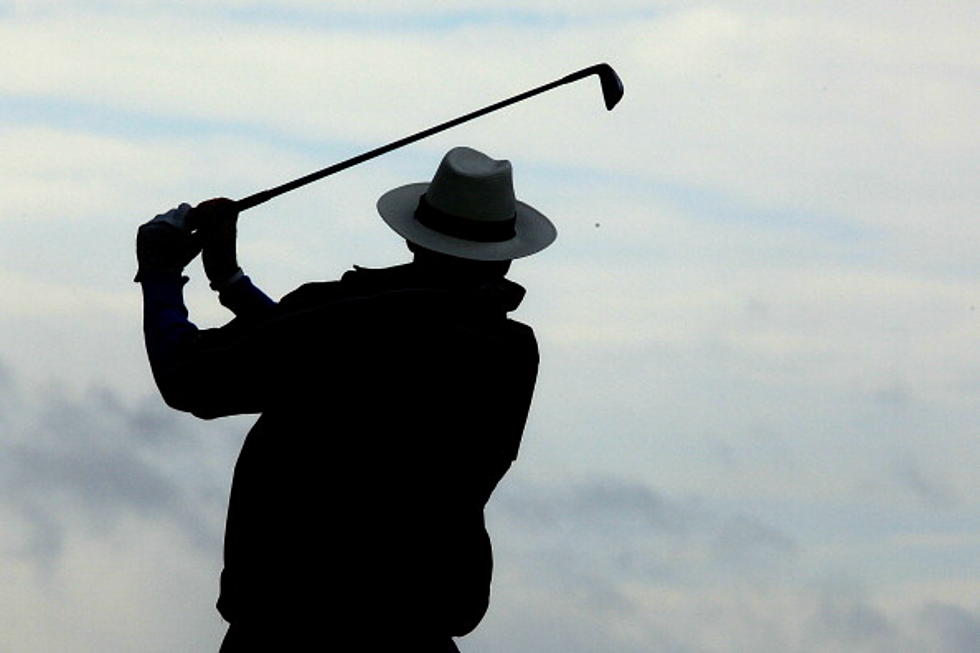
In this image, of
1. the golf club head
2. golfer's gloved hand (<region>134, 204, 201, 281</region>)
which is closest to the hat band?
golfer's gloved hand (<region>134, 204, 201, 281</region>)

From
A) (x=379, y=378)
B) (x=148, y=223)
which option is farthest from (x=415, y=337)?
(x=148, y=223)

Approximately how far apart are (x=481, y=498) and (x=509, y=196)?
102cm

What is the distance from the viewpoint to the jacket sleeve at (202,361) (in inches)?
208

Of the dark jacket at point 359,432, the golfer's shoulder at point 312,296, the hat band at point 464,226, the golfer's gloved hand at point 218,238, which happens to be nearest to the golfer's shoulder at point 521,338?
the dark jacket at point 359,432

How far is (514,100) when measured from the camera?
5.98 meters

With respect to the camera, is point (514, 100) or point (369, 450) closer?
point (369, 450)

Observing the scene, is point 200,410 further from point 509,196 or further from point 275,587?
point 509,196

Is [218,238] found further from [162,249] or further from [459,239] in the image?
[459,239]

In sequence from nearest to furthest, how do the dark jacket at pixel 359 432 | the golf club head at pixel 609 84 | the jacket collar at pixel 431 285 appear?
the dark jacket at pixel 359 432 → the jacket collar at pixel 431 285 → the golf club head at pixel 609 84

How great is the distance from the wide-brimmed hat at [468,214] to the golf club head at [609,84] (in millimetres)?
903

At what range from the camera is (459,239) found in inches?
216

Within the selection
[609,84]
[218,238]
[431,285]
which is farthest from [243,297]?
[609,84]

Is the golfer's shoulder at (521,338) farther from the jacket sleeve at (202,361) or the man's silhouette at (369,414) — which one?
the jacket sleeve at (202,361)

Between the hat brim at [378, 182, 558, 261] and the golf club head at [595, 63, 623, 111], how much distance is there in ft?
2.77
